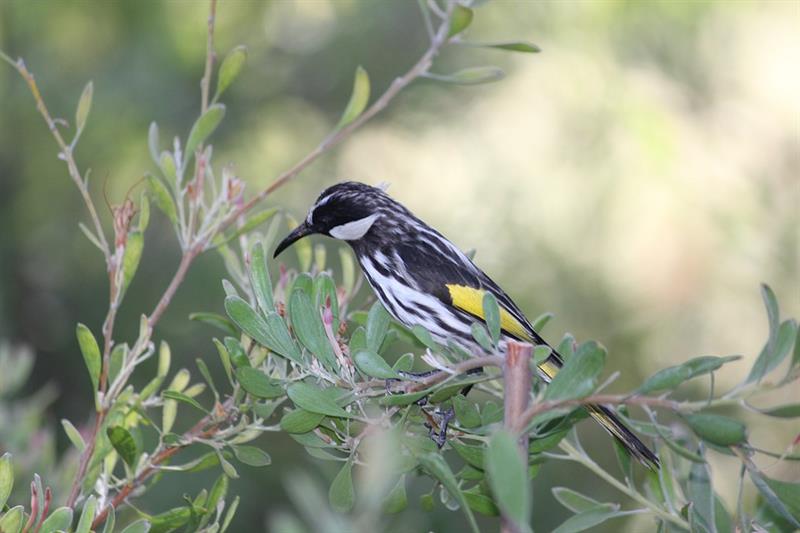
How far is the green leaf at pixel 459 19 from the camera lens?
1.63m

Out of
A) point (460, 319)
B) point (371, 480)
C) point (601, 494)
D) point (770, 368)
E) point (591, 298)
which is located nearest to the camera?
point (371, 480)

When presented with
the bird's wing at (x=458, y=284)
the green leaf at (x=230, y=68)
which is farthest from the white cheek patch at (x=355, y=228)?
the green leaf at (x=230, y=68)

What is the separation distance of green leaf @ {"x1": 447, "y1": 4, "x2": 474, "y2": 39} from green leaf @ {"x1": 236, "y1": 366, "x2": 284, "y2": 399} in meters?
0.63

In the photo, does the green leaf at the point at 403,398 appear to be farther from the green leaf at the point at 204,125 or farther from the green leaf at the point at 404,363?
the green leaf at the point at 204,125

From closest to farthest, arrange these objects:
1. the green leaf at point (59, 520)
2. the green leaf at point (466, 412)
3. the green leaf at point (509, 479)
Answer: the green leaf at point (509, 479) < the green leaf at point (59, 520) < the green leaf at point (466, 412)

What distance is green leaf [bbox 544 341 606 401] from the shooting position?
42.7 inches

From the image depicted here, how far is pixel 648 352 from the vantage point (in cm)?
356

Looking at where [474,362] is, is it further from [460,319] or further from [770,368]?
[460,319]

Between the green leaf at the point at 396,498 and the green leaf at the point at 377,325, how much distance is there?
21 cm

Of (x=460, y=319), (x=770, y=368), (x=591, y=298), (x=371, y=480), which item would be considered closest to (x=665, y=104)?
(x=591, y=298)

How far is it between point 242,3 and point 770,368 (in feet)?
9.92

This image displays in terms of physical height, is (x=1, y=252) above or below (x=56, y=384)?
above

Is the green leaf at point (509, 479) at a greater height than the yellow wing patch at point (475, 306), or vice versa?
the green leaf at point (509, 479)

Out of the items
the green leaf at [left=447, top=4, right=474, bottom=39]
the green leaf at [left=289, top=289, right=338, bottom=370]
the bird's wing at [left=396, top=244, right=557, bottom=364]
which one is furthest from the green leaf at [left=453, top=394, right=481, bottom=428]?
the bird's wing at [left=396, top=244, right=557, bottom=364]
